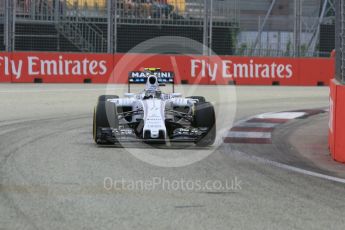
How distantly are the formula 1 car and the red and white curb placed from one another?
78 centimetres

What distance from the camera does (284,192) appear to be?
6.48m

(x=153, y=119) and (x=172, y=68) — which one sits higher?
(x=172, y=68)

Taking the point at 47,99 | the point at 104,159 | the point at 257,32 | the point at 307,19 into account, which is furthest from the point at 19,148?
the point at 307,19

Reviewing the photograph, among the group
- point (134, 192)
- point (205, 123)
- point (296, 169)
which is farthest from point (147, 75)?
point (134, 192)

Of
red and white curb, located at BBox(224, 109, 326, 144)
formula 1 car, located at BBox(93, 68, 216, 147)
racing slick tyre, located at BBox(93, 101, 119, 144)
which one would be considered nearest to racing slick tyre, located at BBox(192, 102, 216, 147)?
formula 1 car, located at BBox(93, 68, 216, 147)

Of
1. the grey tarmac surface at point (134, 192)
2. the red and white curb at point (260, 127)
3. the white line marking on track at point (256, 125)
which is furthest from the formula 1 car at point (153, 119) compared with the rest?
the white line marking on track at point (256, 125)

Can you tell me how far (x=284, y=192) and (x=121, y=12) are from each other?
18961mm

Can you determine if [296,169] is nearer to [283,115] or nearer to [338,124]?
[338,124]

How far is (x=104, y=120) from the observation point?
375 inches

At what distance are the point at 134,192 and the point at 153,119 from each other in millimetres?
3212

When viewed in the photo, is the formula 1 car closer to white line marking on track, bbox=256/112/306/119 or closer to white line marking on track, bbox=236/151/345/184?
white line marking on track, bbox=236/151/345/184

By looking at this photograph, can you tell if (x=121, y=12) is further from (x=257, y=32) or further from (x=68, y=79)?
(x=257, y=32)

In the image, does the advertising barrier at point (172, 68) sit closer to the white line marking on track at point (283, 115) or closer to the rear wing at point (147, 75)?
the white line marking on track at point (283, 115)

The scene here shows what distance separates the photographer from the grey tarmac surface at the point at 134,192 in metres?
5.25
